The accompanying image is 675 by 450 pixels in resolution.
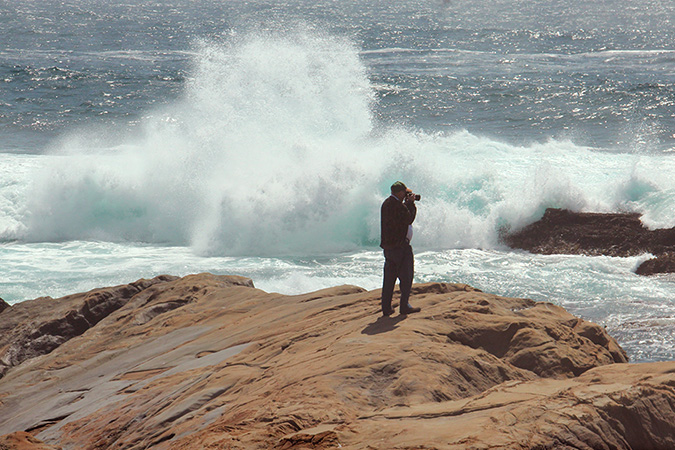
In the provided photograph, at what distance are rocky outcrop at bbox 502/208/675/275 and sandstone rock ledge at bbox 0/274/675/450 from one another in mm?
6967

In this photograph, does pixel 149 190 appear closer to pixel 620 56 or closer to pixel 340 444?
pixel 340 444

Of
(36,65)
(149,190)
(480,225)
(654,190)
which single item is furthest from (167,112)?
(654,190)

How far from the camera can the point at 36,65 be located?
34.4 metres

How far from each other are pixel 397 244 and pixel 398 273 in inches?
10.7

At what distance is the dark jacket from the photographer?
5926 mm

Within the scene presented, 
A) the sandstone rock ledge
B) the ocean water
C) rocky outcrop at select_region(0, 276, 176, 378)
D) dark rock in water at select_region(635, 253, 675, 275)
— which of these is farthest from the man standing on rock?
dark rock in water at select_region(635, 253, 675, 275)

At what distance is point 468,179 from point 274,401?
13394 millimetres

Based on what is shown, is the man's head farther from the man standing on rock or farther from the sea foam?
the sea foam

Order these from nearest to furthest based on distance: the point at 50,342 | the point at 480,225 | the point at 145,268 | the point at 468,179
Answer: the point at 50,342, the point at 145,268, the point at 480,225, the point at 468,179

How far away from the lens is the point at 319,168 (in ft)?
54.5

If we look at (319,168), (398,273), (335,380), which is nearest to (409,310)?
(398,273)

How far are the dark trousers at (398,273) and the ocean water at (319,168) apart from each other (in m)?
3.69

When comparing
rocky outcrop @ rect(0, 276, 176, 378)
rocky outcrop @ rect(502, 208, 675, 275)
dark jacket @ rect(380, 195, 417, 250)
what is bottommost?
rocky outcrop @ rect(0, 276, 176, 378)

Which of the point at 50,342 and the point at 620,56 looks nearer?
the point at 50,342
